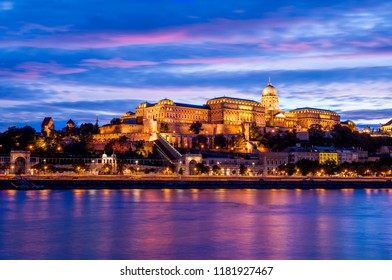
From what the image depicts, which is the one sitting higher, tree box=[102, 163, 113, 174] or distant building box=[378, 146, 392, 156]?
distant building box=[378, 146, 392, 156]

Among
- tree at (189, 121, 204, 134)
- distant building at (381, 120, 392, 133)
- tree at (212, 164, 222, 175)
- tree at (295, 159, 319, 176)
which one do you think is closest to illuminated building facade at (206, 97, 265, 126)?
tree at (189, 121, 204, 134)

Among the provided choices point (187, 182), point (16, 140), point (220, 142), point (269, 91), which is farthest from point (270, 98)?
point (187, 182)

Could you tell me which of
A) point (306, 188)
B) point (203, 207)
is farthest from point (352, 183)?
point (203, 207)

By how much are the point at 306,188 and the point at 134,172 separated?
16442 mm

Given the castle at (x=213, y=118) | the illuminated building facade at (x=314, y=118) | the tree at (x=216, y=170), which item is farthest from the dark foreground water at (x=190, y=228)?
the illuminated building facade at (x=314, y=118)

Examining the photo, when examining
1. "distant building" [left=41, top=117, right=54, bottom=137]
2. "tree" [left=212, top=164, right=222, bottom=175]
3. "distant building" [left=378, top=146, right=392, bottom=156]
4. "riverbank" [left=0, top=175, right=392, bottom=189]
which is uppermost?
"distant building" [left=41, top=117, right=54, bottom=137]

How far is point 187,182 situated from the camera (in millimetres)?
51625

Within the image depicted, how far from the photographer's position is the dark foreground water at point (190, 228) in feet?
65.3

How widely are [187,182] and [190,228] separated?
26286mm

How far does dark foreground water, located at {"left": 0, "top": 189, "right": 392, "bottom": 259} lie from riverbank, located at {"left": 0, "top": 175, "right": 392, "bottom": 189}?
800cm

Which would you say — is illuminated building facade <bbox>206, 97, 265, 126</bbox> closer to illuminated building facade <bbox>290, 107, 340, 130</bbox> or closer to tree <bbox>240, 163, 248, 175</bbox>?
illuminated building facade <bbox>290, 107, 340, 130</bbox>

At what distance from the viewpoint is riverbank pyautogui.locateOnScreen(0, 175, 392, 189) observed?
47.1 meters

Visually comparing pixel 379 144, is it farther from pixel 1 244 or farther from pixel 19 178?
pixel 1 244

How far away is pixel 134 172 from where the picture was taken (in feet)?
196
